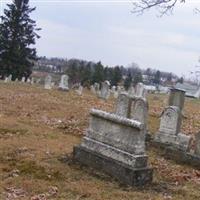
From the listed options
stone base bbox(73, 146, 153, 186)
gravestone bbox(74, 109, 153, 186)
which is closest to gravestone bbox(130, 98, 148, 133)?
gravestone bbox(74, 109, 153, 186)

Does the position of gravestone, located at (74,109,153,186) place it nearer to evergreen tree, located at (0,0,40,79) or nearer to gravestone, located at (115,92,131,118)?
gravestone, located at (115,92,131,118)

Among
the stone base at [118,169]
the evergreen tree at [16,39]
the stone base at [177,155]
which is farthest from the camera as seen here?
the evergreen tree at [16,39]

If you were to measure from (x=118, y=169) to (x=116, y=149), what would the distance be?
50 centimetres

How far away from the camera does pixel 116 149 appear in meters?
10.3

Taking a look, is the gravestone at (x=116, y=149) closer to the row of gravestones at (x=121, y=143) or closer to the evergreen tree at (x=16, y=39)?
the row of gravestones at (x=121, y=143)

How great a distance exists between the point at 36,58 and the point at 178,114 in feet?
119

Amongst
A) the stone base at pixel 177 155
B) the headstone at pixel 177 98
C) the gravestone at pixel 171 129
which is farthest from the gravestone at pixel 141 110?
the headstone at pixel 177 98

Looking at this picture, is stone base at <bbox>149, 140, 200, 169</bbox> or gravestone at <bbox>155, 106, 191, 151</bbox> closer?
stone base at <bbox>149, 140, 200, 169</bbox>

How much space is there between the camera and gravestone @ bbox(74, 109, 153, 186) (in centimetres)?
991

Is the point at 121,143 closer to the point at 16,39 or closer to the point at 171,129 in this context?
the point at 171,129

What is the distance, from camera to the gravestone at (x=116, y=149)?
32.5ft

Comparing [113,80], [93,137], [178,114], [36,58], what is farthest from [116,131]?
[113,80]

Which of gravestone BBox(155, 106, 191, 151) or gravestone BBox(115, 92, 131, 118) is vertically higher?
gravestone BBox(115, 92, 131, 118)

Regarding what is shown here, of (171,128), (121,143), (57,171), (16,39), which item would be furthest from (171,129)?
(16,39)
